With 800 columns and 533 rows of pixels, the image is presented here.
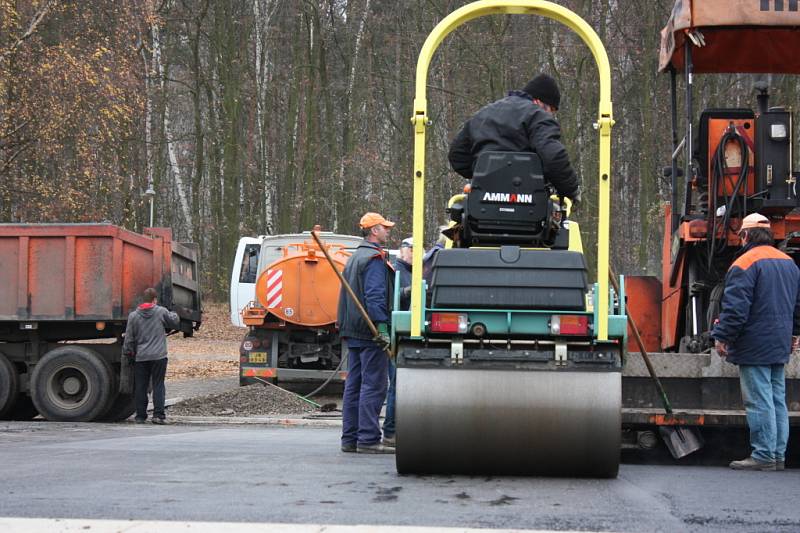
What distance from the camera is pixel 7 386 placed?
15.2 meters

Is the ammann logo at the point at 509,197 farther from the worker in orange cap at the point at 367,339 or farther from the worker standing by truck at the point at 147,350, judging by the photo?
the worker standing by truck at the point at 147,350

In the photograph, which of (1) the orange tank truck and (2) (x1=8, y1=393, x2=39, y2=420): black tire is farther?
(1) the orange tank truck

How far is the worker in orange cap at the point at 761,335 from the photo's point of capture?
836 cm

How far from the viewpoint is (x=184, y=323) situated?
17094 millimetres

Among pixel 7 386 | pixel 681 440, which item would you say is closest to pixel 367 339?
pixel 681 440

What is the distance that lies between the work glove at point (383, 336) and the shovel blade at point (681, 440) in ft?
6.95

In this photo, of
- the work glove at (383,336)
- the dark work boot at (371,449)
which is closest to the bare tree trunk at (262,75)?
the work glove at (383,336)

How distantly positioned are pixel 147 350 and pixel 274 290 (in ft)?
9.41

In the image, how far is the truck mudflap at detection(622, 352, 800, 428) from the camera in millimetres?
8414

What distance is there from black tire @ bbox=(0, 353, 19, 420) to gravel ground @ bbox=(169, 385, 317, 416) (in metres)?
1.88

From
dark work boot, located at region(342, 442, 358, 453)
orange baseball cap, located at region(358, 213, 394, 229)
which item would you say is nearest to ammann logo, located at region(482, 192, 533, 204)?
orange baseball cap, located at region(358, 213, 394, 229)

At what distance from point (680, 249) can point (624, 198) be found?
103 ft

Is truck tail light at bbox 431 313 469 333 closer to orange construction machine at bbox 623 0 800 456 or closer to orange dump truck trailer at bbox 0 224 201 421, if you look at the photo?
orange construction machine at bbox 623 0 800 456

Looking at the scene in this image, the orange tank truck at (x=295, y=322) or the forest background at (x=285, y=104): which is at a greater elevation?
the forest background at (x=285, y=104)
